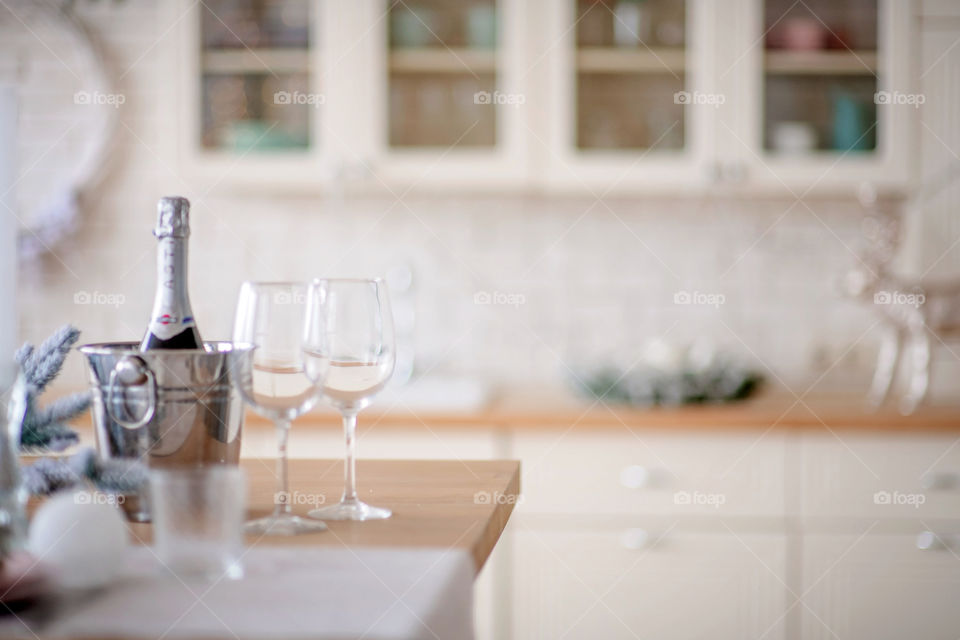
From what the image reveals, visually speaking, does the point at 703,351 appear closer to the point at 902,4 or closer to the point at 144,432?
the point at 902,4

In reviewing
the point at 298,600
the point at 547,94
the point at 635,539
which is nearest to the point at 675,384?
the point at 635,539

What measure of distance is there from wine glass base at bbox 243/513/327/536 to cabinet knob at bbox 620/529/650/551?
1379mm

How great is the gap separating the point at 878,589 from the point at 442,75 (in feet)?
4.82

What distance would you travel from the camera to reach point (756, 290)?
2.61m

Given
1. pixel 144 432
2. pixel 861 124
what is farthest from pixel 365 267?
pixel 144 432

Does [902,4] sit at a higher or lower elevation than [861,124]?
higher

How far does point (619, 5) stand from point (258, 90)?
87 cm

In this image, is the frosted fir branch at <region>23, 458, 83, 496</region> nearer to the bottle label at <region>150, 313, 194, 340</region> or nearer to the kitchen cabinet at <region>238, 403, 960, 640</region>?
the bottle label at <region>150, 313, 194, 340</region>

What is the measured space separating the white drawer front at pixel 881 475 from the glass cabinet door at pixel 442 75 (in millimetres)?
1020

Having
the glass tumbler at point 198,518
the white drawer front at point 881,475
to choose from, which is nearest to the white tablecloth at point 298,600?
the glass tumbler at point 198,518

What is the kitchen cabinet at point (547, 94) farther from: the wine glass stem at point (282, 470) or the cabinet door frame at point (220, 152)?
the wine glass stem at point (282, 470)

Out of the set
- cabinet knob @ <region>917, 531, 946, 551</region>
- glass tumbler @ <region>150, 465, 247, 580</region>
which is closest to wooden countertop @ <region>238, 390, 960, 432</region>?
cabinet knob @ <region>917, 531, 946, 551</region>

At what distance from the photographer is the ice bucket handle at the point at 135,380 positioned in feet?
2.60

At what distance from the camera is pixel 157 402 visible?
0.80 meters
